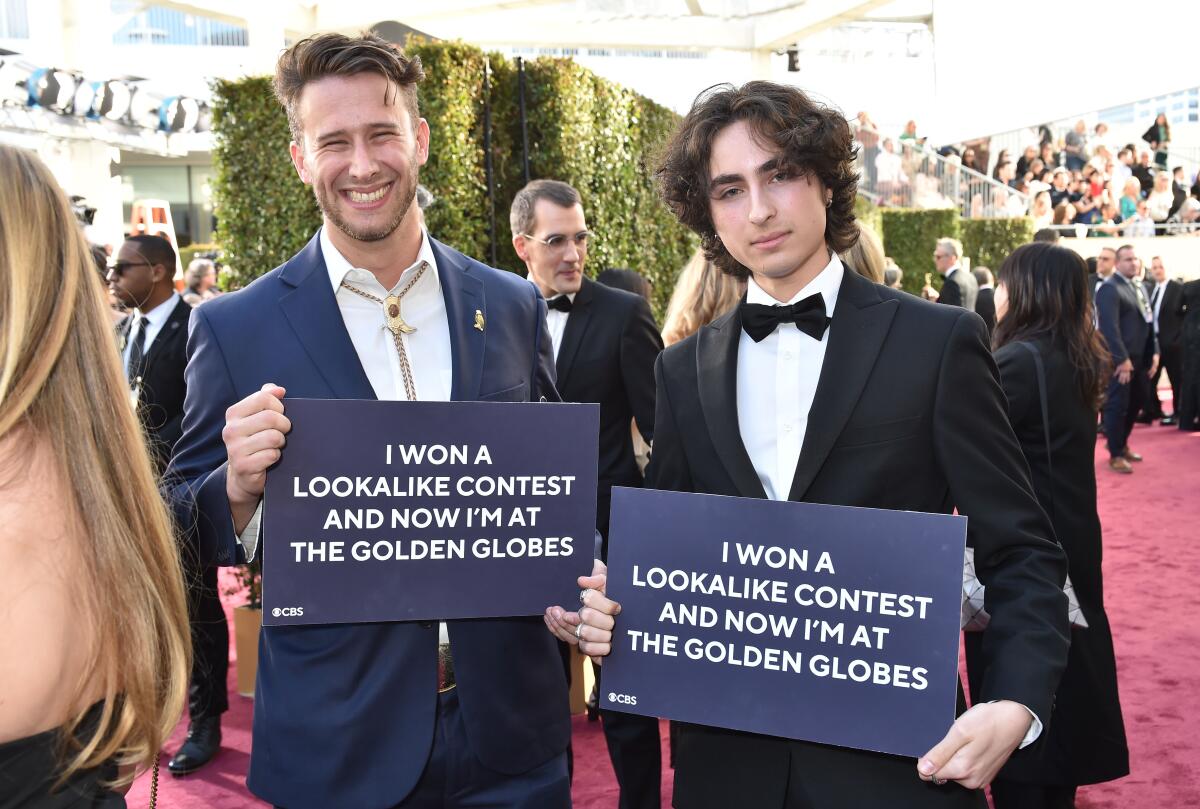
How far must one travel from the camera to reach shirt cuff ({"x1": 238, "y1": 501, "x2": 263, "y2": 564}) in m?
2.28

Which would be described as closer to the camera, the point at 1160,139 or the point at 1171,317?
the point at 1171,317

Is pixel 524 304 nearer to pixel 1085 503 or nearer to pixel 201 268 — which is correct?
pixel 1085 503

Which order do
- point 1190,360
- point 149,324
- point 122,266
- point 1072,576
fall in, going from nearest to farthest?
point 1072,576 → point 149,324 → point 122,266 → point 1190,360

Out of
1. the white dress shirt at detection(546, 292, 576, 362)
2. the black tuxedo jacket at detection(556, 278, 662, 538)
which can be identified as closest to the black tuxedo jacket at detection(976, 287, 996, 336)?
the black tuxedo jacket at detection(556, 278, 662, 538)

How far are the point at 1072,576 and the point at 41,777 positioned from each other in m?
3.36

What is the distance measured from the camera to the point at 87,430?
4.99 ft

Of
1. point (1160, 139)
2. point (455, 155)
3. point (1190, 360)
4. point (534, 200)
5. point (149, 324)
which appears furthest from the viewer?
point (1160, 139)

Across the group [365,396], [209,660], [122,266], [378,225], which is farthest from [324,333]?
[122,266]

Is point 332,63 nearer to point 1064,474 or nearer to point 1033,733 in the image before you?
point 1033,733

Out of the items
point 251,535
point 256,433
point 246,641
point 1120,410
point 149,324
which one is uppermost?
point 149,324

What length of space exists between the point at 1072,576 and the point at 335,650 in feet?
8.93

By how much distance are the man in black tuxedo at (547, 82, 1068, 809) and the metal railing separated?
20.2 meters

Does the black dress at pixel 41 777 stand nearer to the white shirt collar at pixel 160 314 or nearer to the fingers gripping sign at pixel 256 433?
the fingers gripping sign at pixel 256 433

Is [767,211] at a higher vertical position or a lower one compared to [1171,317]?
higher
